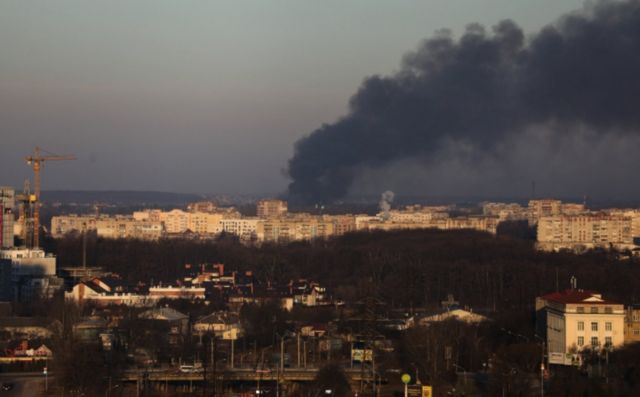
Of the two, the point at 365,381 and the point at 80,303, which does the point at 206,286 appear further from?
the point at 365,381

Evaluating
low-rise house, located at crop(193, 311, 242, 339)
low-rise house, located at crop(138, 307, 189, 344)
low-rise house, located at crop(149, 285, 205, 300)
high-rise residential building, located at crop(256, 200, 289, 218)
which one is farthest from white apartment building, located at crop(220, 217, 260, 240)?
low-rise house, located at crop(193, 311, 242, 339)

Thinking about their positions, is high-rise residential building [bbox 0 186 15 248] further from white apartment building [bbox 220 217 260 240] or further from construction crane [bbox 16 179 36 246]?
white apartment building [bbox 220 217 260 240]

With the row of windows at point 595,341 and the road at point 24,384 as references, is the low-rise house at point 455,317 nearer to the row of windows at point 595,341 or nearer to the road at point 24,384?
the row of windows at point 595,341

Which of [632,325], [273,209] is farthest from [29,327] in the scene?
[273,209]

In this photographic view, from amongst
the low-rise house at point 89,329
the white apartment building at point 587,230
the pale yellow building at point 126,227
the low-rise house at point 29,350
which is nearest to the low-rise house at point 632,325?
the low-rise house at point 89,329

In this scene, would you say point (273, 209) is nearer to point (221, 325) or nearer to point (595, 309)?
point (221, 325)

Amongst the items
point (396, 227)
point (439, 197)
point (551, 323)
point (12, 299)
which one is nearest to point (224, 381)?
point (551, 323)

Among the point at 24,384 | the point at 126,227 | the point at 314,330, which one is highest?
the point at 126,227
